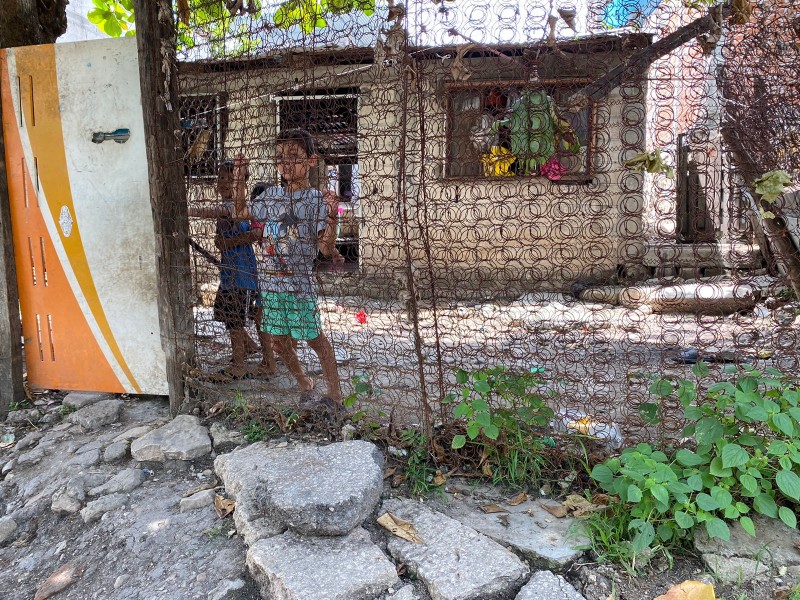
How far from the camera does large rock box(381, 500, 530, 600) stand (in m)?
1.97

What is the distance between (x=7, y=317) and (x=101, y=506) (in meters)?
1.79

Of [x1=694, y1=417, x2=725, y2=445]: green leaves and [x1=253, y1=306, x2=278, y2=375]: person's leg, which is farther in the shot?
[x1=253, y1=306, x2=278, y2=375]: person's leg

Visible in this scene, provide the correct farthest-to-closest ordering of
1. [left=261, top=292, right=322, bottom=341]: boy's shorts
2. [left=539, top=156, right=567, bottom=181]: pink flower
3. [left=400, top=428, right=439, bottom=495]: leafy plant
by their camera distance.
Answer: [left=261, top=292, right=322, bottom=341]: boy's shorts, [left=400, top=428, right=439, bottom=495]: leafy plant, [left=539, top=156, right=567, bottom=181]: pink flower

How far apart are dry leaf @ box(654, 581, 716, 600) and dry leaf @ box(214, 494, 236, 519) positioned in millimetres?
1783

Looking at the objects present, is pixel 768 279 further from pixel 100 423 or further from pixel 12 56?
pixel 12 56

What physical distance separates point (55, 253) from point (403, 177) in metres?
2.58

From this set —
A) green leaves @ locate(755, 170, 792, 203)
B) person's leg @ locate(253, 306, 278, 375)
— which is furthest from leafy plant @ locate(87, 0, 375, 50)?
green leaves @ locate(755, 170, 792, 203)

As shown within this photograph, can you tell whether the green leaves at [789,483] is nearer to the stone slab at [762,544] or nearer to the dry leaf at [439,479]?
the stone slab at [762,544]

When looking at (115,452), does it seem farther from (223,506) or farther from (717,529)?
(717,529)

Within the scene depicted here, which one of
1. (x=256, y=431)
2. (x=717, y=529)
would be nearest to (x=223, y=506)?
(x=256, y=431)

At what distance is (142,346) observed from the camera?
3.57 meters

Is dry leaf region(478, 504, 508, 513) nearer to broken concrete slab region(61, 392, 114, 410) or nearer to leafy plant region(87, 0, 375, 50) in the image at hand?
leafy plant region(87, 0, 375, 50)

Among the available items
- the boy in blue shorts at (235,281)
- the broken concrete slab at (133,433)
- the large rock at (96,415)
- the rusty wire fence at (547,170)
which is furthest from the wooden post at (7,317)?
the rusty wire fence at (547,170)

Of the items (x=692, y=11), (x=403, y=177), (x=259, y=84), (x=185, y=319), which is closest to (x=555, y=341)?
(x=403, y=177)
